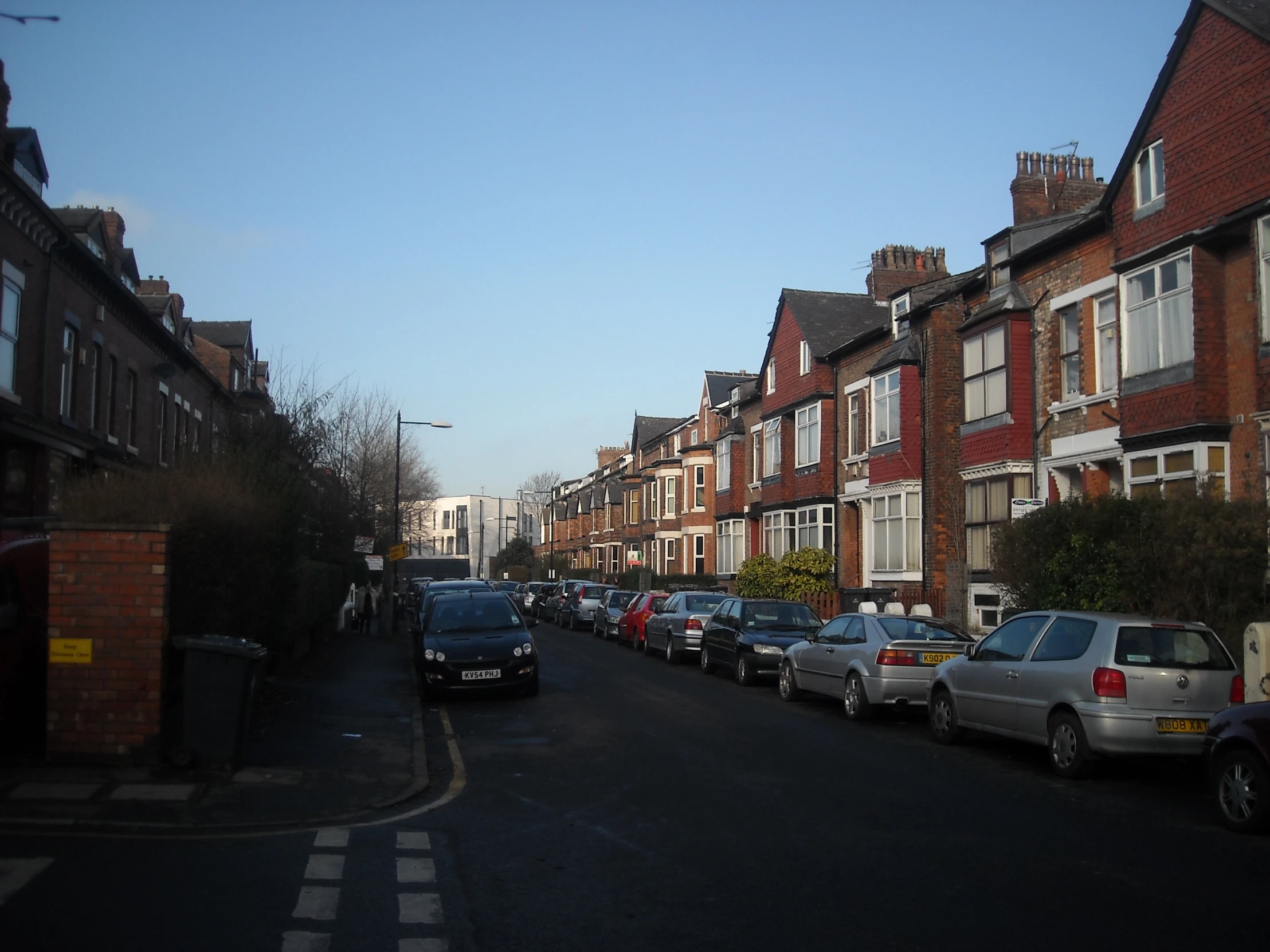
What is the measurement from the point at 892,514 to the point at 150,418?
18910 mm

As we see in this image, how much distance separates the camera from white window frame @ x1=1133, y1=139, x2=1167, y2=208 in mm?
18391

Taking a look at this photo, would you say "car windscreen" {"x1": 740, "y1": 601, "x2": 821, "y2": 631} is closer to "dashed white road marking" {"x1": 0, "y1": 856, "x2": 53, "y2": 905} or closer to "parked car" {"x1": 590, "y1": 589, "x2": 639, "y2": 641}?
"parked car" {"x1": 590, "y1": 589, "x2": 639, "y2": 641}

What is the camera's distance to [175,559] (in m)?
10.9

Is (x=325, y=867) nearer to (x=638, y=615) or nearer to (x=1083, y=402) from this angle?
(x=1083, y=402)

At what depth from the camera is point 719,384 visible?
2036 inches

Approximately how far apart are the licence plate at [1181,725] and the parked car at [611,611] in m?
23.0

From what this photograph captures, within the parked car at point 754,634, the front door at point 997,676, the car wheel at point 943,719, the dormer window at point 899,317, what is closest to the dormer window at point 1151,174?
the parked car at point 754,634

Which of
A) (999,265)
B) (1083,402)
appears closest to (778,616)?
(1083,402)

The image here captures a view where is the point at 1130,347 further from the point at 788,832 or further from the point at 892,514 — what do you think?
the point at 788,832

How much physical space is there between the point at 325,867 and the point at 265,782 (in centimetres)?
277

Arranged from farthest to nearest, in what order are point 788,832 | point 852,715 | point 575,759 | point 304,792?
1. point 852,715
2. point 575,759
3. point 304,792
4. point 788,832

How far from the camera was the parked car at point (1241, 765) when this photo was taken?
823 centimetres

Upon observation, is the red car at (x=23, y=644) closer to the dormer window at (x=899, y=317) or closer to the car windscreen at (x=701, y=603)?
the car windscreen at (x=701, y=603)

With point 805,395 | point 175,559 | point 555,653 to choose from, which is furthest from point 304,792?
point 805,395
